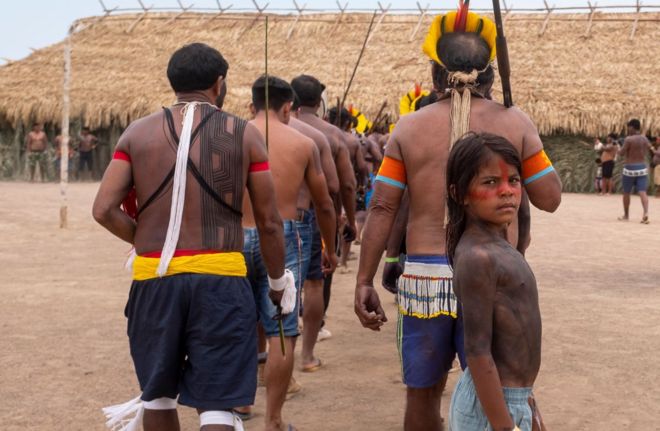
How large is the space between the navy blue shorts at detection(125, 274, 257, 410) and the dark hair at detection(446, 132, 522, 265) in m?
0.90

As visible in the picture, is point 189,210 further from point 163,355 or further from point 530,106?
point 530,106

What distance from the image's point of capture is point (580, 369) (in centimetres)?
573

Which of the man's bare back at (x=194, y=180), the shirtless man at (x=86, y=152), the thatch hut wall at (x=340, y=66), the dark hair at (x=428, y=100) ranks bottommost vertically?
the shirtless man at (x=86, y=152)

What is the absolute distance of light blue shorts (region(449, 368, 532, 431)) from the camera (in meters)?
2.54

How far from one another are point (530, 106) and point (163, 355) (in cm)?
2314

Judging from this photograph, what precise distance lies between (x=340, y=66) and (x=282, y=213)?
24.1m

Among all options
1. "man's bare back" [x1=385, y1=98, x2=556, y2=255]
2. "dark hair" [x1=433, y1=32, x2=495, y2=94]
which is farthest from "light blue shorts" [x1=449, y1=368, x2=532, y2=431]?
"dark hair" [x1=433, y1=32, x2=495, y2=94]


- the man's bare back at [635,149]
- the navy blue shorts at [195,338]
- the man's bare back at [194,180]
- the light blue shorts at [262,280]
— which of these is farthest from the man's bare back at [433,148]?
the man's bare back at [635,149]

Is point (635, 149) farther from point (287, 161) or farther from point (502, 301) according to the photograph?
point (502, 301)

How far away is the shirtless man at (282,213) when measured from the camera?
4391mm

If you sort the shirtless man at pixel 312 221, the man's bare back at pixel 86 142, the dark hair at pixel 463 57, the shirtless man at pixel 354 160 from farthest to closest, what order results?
the man's bare back at pixel 86 142, the shirtless man at pixel 354 160, the shirtless man at pixel 312 221, the dark hair at pixel 463 57

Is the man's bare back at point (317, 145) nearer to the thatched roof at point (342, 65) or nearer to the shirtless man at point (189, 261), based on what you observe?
the shirtless man at point (189, 261)

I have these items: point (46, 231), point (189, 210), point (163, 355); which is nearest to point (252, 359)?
point (163, 355)

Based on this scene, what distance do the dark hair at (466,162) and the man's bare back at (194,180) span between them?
0.87 m
